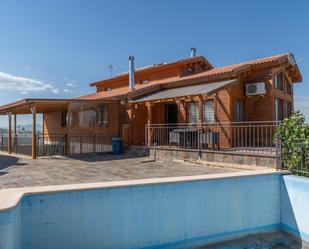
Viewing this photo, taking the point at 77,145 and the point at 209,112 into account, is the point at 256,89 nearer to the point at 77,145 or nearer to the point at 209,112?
the point at 209,112

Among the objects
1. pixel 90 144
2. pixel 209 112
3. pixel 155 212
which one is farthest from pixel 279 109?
pixel 155 212

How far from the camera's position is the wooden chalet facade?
1520 centimetres

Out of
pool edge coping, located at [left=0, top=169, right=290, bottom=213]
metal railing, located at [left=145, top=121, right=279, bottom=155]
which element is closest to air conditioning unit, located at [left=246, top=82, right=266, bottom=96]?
metal railing, located at [left=145, top=121, right=279, bottom=155]

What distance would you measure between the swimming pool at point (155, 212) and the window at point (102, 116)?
44.7 feet

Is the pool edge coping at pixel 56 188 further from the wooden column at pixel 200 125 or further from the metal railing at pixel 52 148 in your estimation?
the metal railing at pixel 52 148

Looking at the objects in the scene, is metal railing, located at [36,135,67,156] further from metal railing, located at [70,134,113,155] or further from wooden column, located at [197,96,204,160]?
wooden column, located at [197,96,204,160]

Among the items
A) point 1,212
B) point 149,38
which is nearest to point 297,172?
point 1,212

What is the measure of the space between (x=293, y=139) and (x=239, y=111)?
306 inches

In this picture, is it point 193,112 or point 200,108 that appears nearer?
point 200,108

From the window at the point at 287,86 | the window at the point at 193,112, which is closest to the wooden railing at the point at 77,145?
the window at the point at 193,112

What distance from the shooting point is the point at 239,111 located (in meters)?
16.2

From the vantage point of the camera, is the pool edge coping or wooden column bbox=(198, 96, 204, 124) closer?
the pool edge coping

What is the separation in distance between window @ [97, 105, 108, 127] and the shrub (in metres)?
12.9

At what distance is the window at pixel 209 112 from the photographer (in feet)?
52.1
